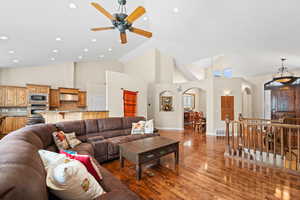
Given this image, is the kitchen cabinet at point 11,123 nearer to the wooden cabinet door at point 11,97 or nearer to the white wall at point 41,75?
the wooden cabinet door at point 11,97

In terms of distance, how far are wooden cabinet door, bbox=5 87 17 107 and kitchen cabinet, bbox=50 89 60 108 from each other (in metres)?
1.24

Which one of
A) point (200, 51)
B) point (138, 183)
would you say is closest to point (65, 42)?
point (138, 183)

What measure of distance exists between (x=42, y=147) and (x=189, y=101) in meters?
9.42

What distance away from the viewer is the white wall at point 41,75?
618cm

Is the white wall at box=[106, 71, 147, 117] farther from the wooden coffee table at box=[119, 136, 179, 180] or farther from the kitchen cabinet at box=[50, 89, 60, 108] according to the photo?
the kitchen cabinet at box=[50, 89, 60, 108]

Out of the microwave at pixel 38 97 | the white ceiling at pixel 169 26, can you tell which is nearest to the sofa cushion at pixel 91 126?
the white ceiling at pixel 169 26

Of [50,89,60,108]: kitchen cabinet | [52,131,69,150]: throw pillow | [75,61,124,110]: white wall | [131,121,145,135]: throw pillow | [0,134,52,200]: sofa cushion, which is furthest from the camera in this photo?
[75,61,124,110]: white wall

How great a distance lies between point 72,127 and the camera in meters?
3.21

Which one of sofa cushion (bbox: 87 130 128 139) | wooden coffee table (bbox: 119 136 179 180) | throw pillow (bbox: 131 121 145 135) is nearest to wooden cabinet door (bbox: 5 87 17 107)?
sofa cushion (bbox: 87 130 128 139)

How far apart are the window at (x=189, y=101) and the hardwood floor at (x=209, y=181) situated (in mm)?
7102

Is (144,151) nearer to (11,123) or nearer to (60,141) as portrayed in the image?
(60,141)

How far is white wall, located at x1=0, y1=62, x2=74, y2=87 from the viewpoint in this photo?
6176mm

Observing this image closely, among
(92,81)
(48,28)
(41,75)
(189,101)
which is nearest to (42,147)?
(48,28)

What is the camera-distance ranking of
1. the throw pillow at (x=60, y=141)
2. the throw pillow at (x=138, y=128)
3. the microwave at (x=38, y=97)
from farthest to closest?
the microwave at (x=38, y=97) → the throw pillow at (x=138, y=128) → the throw pillow at (x=60, y=141)
